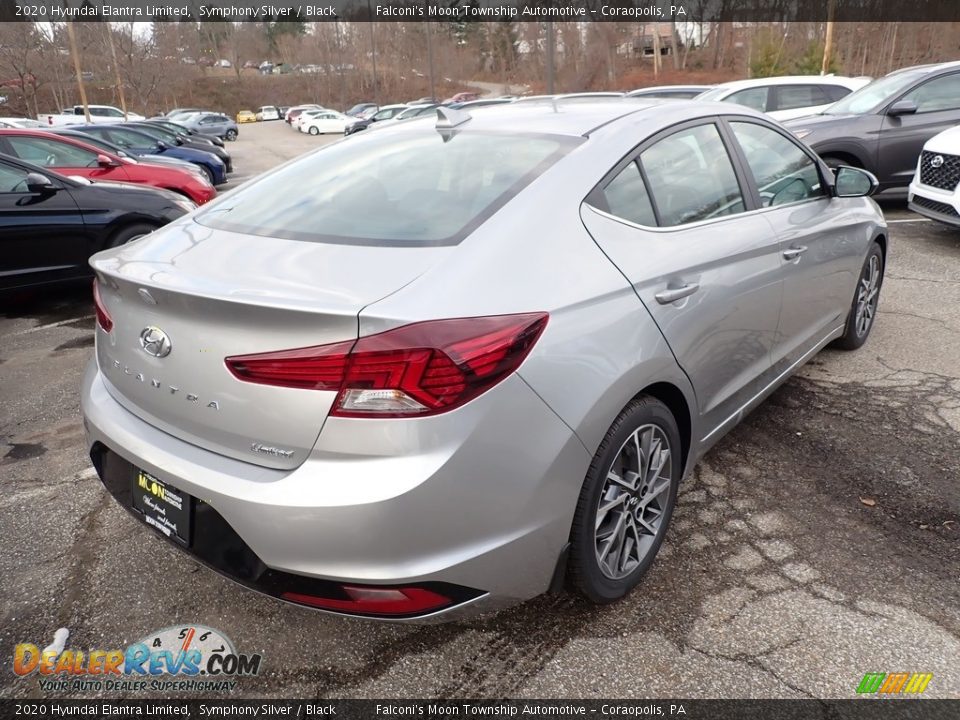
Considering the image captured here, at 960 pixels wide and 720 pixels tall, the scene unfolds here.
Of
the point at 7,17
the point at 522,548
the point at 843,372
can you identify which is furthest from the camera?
the point at 7,17

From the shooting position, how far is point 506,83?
70.6 meters

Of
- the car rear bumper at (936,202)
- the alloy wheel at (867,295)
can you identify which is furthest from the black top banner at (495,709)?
the car rear bumper at (936,202)

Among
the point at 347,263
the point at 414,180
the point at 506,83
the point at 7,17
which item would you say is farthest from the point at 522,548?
the point at 506,83

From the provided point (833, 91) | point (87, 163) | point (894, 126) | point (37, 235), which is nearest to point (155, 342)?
point (37, 235)

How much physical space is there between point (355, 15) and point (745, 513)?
74153 millimetres

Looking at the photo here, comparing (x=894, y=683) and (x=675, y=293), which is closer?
(x=894, y=683)

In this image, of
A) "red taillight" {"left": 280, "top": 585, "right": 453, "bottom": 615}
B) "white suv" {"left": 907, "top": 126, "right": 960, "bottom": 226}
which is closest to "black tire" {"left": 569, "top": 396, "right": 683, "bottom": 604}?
"red taillight" {"left": 280, "top": 585, "right": 453, "bottom": 615}

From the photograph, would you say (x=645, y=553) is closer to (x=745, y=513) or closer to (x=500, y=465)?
(x=745, y=513)

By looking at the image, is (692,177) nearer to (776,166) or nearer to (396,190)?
(776,166)

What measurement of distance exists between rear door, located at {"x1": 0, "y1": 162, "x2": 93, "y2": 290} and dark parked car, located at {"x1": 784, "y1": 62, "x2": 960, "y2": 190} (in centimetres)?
748

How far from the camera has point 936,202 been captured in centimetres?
671

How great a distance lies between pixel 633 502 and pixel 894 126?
25.7ft

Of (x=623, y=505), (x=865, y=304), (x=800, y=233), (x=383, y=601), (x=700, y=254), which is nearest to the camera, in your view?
(x=383, y=601)

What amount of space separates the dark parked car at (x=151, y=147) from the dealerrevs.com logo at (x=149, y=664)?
13.8 m
